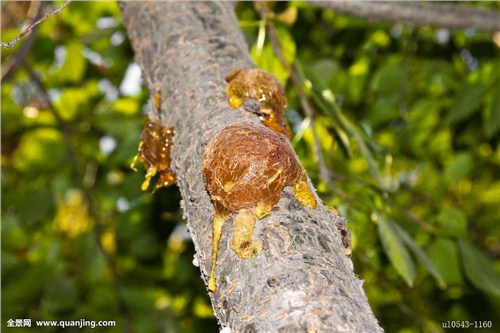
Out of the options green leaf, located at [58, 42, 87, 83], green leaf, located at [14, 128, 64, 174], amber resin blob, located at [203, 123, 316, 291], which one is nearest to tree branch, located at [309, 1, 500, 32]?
amber resin blob, located at [203, 123, 316, 291]

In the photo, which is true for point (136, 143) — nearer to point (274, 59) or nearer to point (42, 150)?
point (274, 59)

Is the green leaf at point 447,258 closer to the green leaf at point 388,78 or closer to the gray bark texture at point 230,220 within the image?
the green leaf at point 388,78

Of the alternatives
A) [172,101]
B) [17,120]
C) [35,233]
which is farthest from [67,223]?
[172,101]

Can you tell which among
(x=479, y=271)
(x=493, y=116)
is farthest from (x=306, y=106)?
(x=493, y=116)

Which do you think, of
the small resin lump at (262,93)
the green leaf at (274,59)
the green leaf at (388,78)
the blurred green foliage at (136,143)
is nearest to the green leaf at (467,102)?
the blurred green foliage at (136,143)

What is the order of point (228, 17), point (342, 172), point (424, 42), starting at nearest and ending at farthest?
point (228, 17) → point (342, 172) → point (424, 42)

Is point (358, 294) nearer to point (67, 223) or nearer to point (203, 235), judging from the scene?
point (203, 235)
